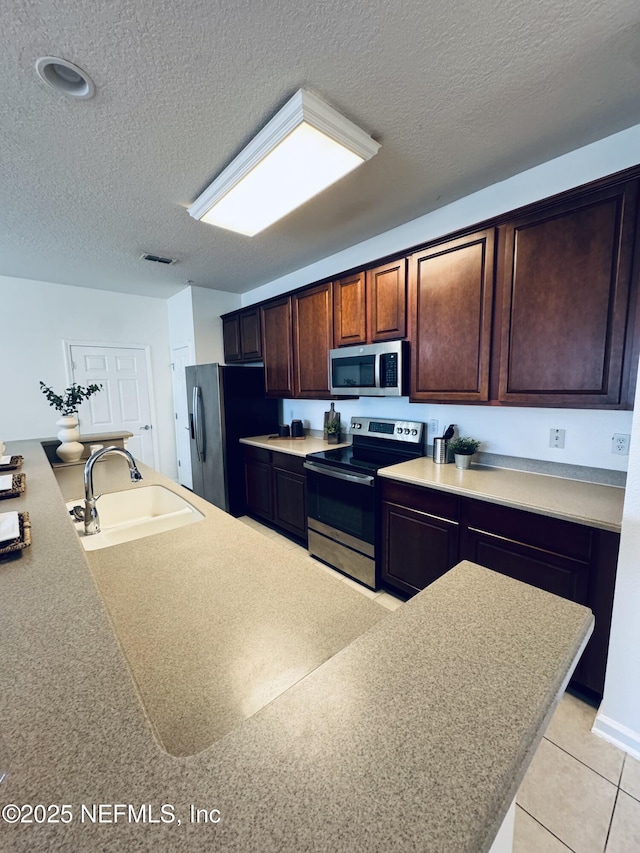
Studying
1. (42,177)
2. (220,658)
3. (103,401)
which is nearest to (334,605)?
(220,658)

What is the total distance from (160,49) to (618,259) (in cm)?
196

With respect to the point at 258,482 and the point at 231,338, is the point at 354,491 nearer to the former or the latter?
the point at 258,482

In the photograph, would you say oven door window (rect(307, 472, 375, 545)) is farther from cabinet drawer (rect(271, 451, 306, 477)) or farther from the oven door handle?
cabinet drawer (rect(271, 451, 306, 477))

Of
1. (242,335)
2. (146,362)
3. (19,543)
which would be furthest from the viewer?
(146,362)

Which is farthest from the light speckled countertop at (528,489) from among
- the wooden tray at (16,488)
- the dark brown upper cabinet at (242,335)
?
the dark brown upper cabinet at (242,335)

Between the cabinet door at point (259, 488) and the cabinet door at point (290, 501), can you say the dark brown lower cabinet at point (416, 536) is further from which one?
the cabinet door at point (259, 488)

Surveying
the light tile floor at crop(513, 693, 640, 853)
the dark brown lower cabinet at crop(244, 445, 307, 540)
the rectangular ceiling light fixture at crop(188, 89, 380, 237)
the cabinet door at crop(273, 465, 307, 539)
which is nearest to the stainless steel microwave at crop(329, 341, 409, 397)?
the dark brown lower cabinet at crop(244, 445, 307, 540)

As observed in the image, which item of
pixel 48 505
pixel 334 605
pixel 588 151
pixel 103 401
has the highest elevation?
pixel 588 151

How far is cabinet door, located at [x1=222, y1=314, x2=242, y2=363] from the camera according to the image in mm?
3963

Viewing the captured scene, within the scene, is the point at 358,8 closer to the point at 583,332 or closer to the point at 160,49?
the point at 160,49

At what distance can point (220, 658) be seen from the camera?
71cm

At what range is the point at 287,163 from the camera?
1.67m

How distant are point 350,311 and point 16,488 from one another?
2.25 m

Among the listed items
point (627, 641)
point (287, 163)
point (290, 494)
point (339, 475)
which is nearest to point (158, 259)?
point (287, 163)
